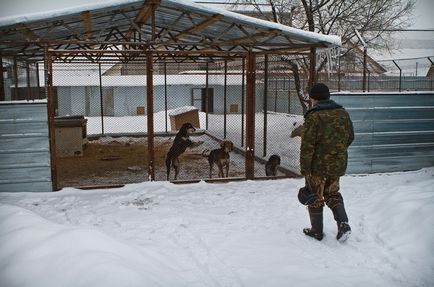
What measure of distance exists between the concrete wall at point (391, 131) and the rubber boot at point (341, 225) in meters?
3.64

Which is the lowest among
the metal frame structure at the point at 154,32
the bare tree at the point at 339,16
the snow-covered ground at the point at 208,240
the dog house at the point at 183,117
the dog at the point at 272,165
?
the snow-covered ground at the point at 208,240

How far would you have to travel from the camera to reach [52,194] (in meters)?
7.35

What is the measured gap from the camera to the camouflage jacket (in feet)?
16.5

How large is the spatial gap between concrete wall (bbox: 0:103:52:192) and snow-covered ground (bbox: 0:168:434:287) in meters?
0.26

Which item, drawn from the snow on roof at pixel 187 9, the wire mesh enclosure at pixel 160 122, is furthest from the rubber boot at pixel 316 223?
the snow on roof at pixel 187 9

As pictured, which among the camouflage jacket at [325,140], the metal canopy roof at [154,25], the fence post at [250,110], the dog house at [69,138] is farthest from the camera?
the dog house at [69,138]

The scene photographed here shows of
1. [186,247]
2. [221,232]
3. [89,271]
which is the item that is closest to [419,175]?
[221,232]

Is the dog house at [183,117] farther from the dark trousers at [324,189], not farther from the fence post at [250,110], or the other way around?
the dark trousers at [324,189]

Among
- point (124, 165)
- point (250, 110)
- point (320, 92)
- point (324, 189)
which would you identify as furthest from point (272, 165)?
point (124, 165)

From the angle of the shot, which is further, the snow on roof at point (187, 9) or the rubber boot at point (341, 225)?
the snow on roof at point (187, 9)

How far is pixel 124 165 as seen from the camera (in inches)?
427

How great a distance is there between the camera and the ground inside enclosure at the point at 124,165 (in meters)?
9.48

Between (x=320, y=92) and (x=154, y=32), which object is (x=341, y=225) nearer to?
(x=320, y=92)

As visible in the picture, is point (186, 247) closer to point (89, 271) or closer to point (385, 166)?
point (89, 271)
